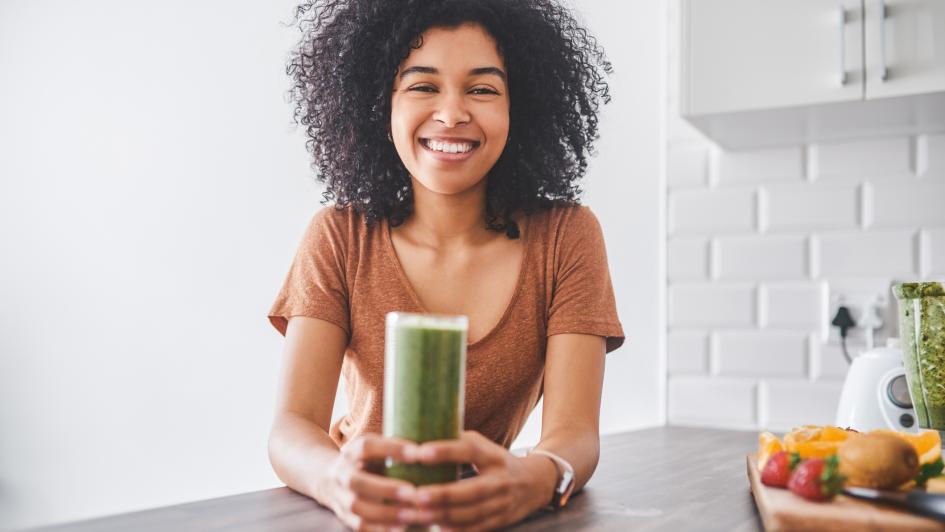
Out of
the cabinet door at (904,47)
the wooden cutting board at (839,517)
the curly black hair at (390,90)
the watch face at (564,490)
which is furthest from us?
the cabinet door at (904,47)

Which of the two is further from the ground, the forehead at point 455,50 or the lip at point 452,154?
the forehead at point 455,50

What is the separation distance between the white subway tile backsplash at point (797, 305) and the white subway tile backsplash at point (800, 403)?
0.48 feet

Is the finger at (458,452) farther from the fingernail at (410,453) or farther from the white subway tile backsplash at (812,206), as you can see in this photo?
the white subway tile backsplash at (812,206)

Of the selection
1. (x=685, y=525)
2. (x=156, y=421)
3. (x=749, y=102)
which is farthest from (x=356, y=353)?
(x=156, y=421)

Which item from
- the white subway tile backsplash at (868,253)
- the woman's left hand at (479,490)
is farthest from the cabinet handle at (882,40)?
the woman's left hand at (479,490)

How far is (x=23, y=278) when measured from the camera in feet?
10.7

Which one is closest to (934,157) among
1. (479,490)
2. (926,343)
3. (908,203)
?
(908,203)

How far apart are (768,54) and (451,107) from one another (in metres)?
0.94

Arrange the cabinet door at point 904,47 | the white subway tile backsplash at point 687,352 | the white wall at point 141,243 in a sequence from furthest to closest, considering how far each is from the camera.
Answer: the white wall at point 141,243, the white subway tile backsplash at point 687,352, the cabinet door at point 904,47

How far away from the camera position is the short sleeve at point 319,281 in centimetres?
128

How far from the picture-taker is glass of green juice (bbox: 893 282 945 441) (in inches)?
48.6

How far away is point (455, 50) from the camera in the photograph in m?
1.28

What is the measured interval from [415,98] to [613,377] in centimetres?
124

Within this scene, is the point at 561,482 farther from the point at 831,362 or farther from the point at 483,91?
the point at 831,362
